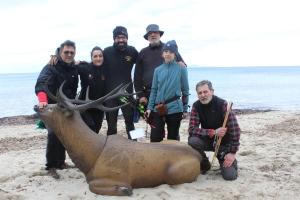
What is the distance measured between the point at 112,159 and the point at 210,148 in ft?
6.07

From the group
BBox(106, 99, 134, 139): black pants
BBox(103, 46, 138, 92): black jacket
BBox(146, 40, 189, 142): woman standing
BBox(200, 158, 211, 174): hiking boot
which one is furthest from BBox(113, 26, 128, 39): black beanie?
BBox(200, 158, 211, 174): hiking boot

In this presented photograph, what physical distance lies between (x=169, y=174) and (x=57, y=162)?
2160 millimetres

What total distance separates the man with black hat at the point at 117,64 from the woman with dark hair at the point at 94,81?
0.25m

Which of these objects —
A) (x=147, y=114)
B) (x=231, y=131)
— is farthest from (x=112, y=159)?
(x=231, y=131)

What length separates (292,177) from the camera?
7395 millimetres

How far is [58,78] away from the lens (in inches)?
298

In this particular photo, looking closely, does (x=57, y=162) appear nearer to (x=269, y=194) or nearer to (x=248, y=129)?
(x=269, y=194)

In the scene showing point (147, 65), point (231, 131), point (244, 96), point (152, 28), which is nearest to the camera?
point (231, 131)

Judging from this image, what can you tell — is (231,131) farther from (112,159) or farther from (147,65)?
(147,65)

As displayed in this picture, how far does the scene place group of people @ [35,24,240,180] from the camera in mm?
7418

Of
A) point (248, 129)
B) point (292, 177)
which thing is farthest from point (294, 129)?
point (292, 177)

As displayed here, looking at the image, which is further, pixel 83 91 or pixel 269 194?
pixel 83 91

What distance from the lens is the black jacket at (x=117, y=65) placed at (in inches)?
341

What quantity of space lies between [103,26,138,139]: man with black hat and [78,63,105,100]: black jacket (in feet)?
0.68
